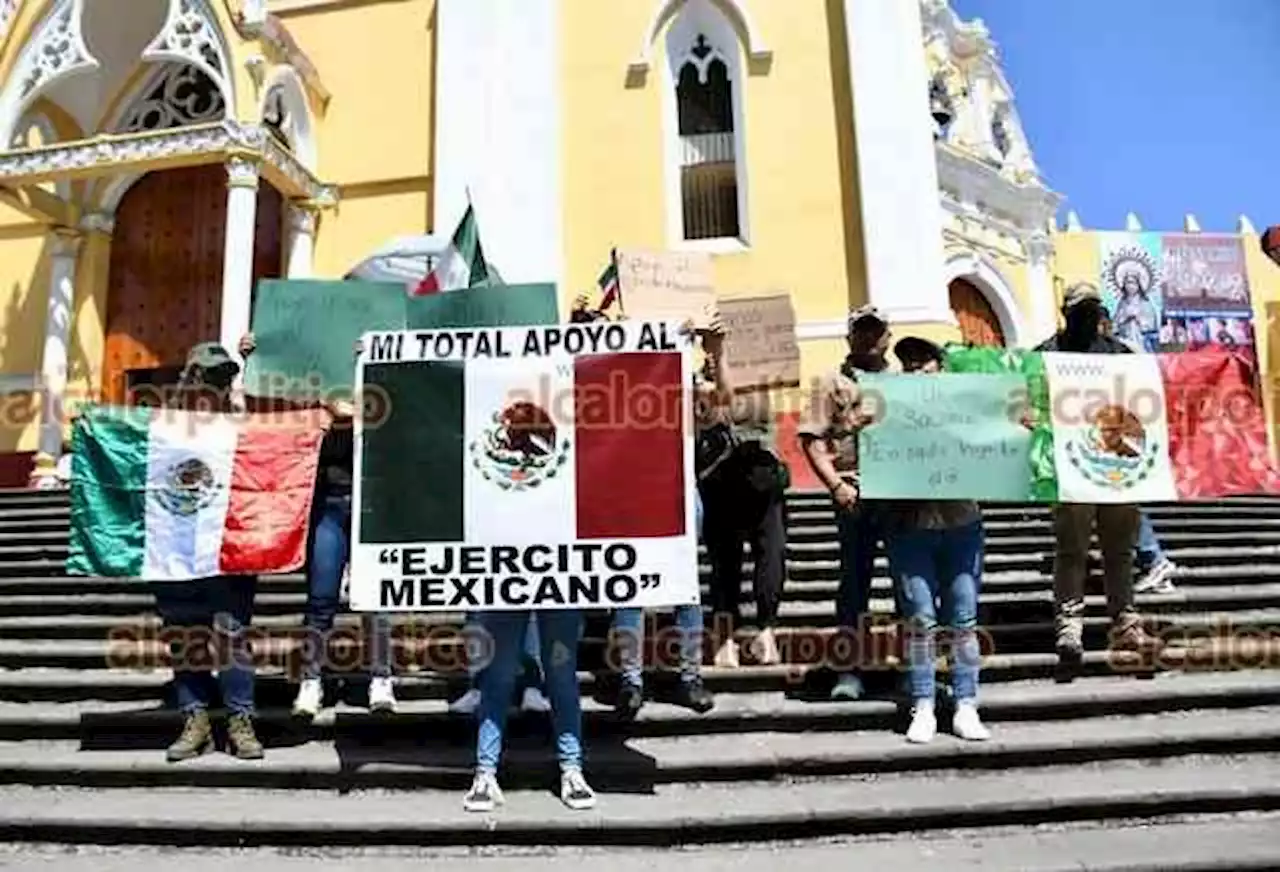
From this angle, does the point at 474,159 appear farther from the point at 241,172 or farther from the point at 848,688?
the point at 848,688

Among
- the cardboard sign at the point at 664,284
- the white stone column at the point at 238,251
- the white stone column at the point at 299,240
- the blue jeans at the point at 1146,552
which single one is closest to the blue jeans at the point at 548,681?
the cardboard sign at the point at 664,284

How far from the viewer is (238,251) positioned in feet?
39.2

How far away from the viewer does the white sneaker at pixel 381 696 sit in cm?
523

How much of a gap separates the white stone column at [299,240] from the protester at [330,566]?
8897 mm

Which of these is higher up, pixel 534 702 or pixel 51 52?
pixel 51 52

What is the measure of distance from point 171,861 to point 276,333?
3.02m

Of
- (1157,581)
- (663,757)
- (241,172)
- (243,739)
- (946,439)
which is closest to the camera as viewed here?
(663,757)

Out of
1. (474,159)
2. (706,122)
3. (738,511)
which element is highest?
(706,122)

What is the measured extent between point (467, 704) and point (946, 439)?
9.79ft

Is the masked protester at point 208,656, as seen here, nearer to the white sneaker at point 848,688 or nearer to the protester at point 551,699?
the protester at point 551,699

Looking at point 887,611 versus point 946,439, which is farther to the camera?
point 887,611

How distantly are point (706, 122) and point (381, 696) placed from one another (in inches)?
420

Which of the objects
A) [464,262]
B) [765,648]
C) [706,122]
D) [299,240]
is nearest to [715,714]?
[765,648]

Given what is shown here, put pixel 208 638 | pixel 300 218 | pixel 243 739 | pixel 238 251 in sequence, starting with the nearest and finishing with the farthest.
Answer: pixel 243 739 → pixel 208 638 → pixel 238 251 → pixel 300 218
